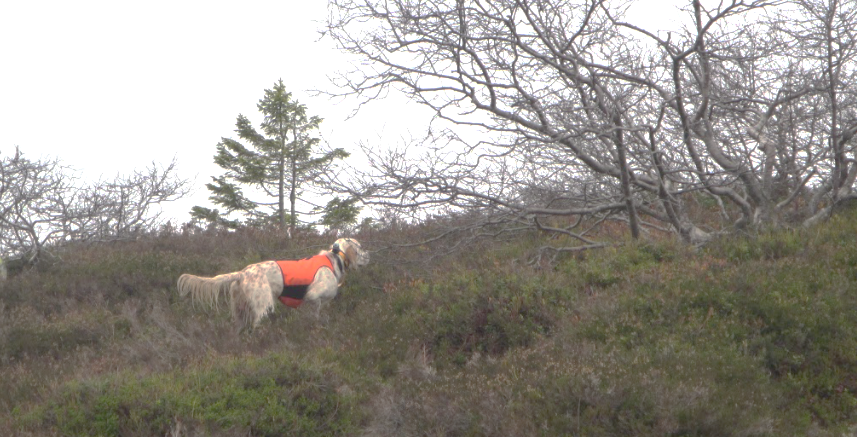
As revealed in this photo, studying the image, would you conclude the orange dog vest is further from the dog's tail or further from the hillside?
the dog's tail

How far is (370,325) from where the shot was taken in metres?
8.91

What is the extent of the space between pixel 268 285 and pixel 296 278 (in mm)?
354

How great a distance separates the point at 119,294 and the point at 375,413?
650 cm

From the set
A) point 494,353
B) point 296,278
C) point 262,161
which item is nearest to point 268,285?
point 296,278

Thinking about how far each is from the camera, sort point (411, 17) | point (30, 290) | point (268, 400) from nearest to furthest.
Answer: point (268, 400) → point (411, 17) → point (30, 290)

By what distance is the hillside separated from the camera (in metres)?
6.14

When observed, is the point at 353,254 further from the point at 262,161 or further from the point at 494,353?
the point at 262,161

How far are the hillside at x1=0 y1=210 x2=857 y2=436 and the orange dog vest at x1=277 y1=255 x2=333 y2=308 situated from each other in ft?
0.61

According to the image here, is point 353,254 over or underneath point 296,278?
over

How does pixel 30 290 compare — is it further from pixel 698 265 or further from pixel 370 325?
pixel 698 265

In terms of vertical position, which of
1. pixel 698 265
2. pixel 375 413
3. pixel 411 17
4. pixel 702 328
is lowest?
pixel 375 413

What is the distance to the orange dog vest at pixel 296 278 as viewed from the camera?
9.73 meters

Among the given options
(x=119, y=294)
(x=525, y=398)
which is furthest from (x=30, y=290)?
(x=525, y=398)

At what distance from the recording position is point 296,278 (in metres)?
9.79
